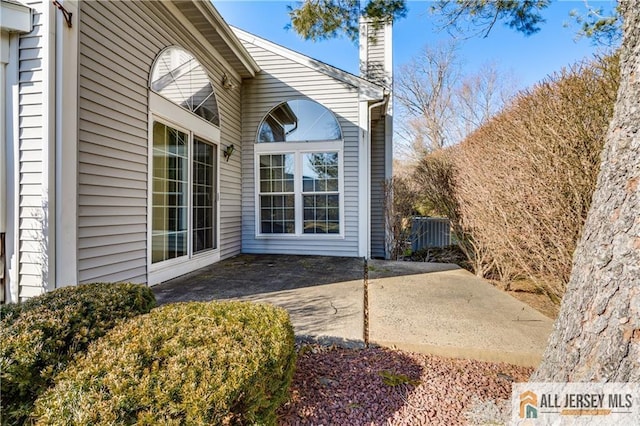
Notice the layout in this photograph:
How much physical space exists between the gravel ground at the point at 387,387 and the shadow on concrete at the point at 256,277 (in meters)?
1.41

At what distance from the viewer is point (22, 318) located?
164 cm

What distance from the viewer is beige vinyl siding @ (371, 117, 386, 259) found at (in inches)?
313

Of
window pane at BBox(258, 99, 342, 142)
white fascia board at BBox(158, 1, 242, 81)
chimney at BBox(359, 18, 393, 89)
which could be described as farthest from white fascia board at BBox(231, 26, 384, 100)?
chimney at BBox(359, 18, 393, 89)

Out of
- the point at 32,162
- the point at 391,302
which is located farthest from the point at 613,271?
A: the point at 32,162

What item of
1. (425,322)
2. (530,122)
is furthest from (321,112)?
(425,322)

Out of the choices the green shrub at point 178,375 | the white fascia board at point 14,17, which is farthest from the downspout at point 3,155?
the green shrub at point 178,375

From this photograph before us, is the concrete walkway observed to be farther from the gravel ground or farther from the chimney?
the chimney

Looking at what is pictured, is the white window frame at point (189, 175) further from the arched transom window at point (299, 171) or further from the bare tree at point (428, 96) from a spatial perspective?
the bare tree at point (428, 96)

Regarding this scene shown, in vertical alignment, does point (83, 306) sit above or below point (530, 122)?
below

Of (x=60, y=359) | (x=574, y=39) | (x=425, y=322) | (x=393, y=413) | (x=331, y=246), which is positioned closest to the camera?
(x=60, y=359)

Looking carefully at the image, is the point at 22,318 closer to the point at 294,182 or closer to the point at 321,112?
the point at 294,182

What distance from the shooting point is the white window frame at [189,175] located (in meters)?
4.13

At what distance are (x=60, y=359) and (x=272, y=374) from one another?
1.03m

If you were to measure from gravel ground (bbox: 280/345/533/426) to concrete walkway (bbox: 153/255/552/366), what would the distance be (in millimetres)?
149
